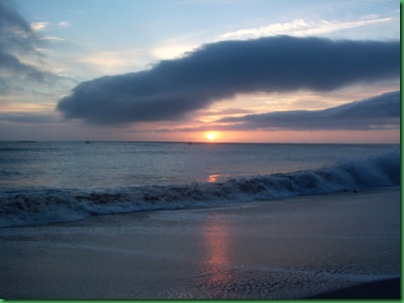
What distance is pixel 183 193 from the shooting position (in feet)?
48.1

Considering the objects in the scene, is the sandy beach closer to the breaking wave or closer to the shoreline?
the shoreline

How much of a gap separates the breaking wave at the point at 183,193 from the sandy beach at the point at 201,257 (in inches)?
47.0

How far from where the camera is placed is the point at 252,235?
8.35m

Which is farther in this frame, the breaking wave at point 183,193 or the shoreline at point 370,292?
the breaking wave at point 183,193

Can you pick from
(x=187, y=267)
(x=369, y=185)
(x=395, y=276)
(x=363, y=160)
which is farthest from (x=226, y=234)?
(x=363, y=160)

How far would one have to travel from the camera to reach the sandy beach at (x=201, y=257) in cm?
524

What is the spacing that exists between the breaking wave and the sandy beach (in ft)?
Result: 3.92

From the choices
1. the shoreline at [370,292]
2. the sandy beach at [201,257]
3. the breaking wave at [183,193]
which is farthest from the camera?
the breaking wave at [183,193]

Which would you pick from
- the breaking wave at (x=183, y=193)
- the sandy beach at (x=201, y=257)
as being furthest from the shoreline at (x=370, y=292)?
the breaking wave at (x=183, y=193)

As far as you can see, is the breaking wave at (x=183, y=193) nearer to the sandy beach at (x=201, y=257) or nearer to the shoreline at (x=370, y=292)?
the sandy beach at (x=201, y=257)

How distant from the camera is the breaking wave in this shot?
437 inches

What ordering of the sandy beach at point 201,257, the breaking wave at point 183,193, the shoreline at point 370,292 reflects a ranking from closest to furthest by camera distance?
the shoreline at point 370,292 < the sandy beach at point 201,257 < the breaking wave at point 183,193

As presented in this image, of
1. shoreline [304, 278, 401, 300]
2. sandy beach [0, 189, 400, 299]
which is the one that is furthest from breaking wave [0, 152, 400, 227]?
shoreline [304, 278, 401, 300]

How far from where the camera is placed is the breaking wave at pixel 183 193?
11102 millimetres
